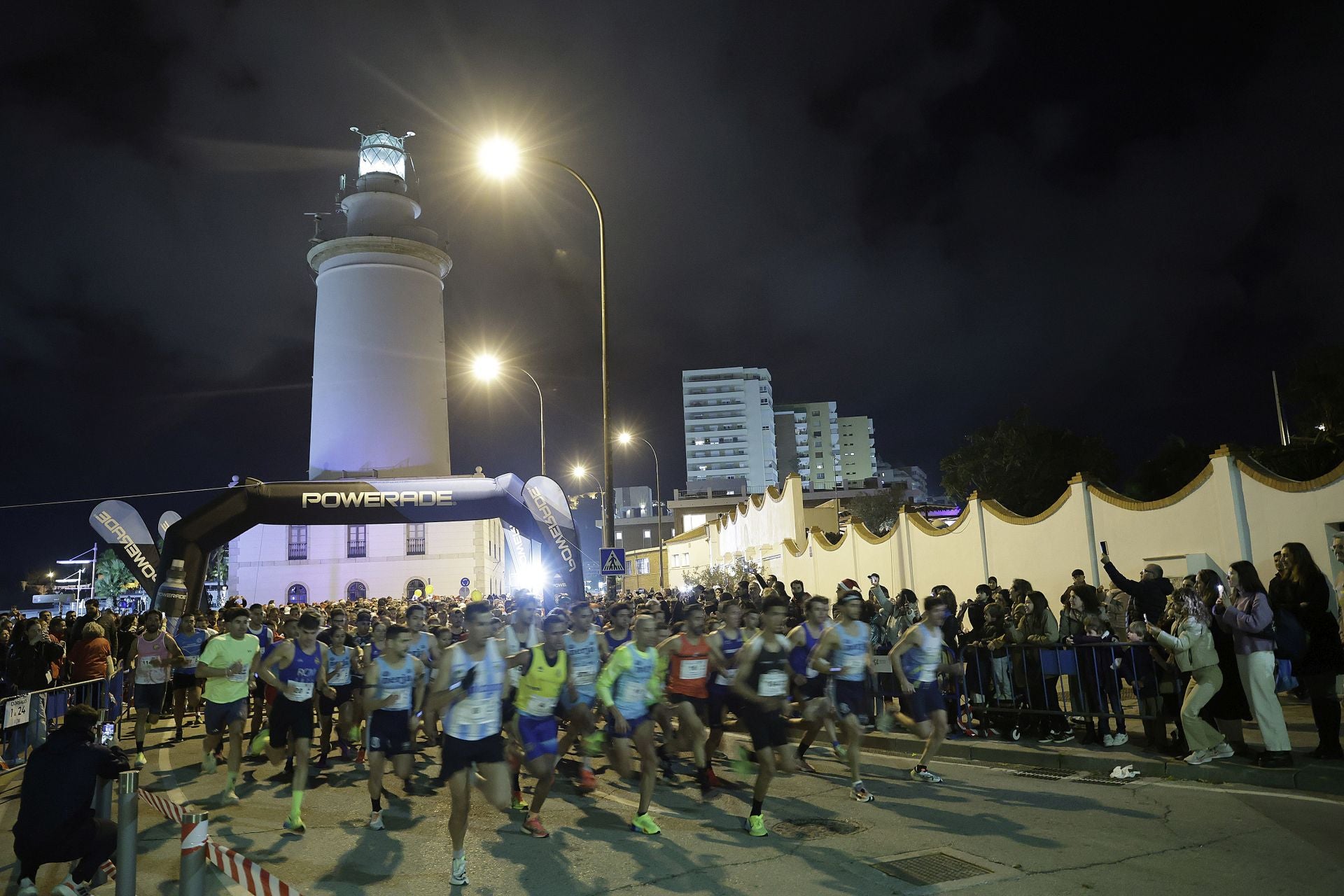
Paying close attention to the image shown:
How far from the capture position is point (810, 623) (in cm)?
1002

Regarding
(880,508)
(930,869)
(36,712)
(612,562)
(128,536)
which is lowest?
(930,869)

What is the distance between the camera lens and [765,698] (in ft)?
25.4

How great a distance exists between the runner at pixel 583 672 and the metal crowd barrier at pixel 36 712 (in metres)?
5.34

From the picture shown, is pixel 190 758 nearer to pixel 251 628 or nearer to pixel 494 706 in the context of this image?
pixel 251 628

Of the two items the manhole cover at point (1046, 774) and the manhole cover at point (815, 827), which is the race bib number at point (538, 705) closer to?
the manhole cover at point (815, 827)

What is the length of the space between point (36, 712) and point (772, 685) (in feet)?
30.6

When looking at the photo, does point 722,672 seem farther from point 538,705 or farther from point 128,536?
point 128,536

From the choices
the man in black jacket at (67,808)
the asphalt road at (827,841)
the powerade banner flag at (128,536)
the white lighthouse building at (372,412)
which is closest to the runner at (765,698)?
the asphalt road at (827,841)

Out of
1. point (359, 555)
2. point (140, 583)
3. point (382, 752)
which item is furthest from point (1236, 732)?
point (359, 555)

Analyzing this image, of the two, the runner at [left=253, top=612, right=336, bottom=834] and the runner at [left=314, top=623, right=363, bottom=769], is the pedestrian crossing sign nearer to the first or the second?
the runner at [left=314, top=623, right=363, bottom=769]

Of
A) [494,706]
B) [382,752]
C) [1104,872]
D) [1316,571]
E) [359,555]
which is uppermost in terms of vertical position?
[359,555]

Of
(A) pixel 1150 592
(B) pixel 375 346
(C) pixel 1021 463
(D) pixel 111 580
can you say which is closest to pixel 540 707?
(A) pixel 1150 592

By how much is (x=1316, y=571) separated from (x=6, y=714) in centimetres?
1406

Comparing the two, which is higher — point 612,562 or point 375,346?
point 375,346
